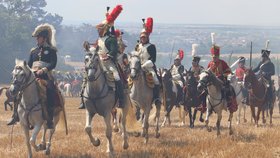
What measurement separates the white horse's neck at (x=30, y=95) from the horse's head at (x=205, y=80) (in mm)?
5372

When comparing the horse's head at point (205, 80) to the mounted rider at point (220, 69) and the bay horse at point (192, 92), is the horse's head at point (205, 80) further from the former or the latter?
the bay horse at point (192, 92)

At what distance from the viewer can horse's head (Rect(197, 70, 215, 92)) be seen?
53.4 ft

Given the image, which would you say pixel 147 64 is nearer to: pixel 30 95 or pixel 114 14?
pixel 114 14

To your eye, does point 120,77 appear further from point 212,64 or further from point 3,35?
point 3,35

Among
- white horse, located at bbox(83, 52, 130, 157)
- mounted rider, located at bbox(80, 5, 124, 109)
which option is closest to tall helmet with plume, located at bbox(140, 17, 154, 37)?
mounted rider, located at bbox(80, 5, 124, 109)

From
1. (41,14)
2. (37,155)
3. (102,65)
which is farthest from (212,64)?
(41,14)

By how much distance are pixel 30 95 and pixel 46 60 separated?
1.11 metres

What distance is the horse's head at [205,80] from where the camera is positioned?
A: 16.3 m

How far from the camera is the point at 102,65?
1302 centimetres

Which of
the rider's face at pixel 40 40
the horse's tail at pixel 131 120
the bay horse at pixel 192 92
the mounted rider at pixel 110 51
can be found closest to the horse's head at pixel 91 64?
the mounted rider at pixel 110 51

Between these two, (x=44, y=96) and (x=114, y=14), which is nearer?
(x=44, y=96)

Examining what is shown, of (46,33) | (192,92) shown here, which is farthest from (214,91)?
(46,33)

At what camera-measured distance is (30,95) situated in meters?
12.5

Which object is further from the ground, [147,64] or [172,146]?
[147,64]
